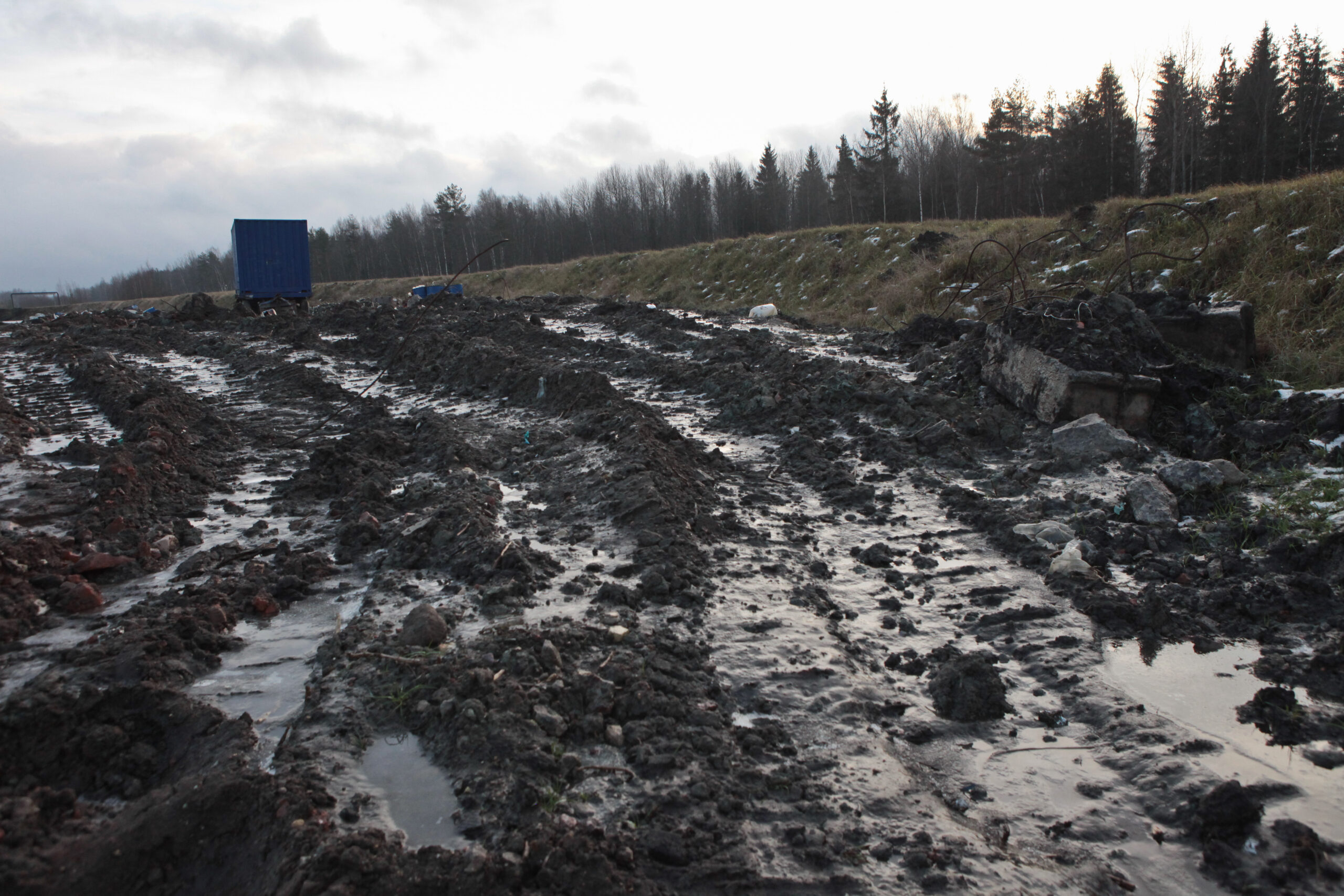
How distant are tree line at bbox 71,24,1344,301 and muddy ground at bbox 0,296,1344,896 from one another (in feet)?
95.6

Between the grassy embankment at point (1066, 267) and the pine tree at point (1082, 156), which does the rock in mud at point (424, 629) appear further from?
the pine tree at point (1082, 156)

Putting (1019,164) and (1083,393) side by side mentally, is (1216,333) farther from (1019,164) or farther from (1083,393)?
(1019,164)

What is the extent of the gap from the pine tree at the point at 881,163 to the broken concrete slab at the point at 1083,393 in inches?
1176

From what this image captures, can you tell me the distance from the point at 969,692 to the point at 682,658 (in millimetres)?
1194

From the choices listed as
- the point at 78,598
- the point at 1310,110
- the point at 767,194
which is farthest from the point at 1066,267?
the point at 767,194

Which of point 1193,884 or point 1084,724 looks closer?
point 1193,884

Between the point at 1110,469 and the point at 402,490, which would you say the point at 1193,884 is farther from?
the point at 402,490

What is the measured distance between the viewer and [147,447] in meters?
5.86

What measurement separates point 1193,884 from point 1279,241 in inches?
395

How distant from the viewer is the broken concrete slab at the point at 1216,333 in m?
6.85

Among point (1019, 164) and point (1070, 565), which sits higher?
point (1019, 164)

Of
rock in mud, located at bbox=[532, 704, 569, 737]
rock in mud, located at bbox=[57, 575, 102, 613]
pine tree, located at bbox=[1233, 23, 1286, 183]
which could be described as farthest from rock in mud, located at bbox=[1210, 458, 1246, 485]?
pine tree, located at bbox=[1233, 23, 1286, 183]

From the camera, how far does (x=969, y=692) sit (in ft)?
9.36

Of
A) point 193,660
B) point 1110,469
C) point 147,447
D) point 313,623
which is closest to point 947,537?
point 1110,469
